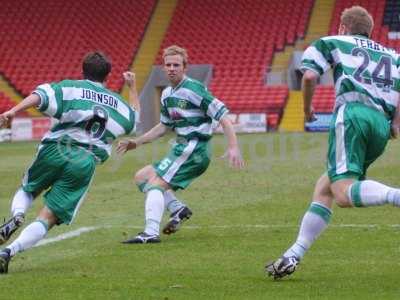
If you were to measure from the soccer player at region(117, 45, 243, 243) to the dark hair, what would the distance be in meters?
1.59

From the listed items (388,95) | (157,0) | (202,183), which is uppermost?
(157,0)

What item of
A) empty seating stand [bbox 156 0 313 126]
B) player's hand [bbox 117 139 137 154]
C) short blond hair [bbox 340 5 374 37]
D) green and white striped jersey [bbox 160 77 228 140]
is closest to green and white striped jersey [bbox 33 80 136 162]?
player's hand [bbox 117 139 137 154]

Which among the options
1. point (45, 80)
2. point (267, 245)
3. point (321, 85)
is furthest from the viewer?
point (45, 80)

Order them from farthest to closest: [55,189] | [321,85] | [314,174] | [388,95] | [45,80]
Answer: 1. [45,80]
2. [321,85]
3. [314,174]
4. [55,189]
5. [388,95]

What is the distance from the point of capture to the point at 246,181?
54.2 ft

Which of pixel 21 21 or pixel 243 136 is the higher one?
pixel 21 21

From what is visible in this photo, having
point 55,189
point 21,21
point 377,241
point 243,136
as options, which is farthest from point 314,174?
point 21,21

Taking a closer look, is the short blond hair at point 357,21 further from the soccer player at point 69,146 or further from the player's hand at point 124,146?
the player's hand at point 124,146

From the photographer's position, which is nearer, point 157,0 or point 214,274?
point 214,274

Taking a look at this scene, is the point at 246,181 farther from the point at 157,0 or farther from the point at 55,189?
the point at 157,0

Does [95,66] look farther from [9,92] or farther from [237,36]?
[237,36]

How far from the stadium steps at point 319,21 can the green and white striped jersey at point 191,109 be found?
85.4 ft

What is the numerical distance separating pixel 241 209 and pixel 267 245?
10.6ft

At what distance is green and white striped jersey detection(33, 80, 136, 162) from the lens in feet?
26.3
